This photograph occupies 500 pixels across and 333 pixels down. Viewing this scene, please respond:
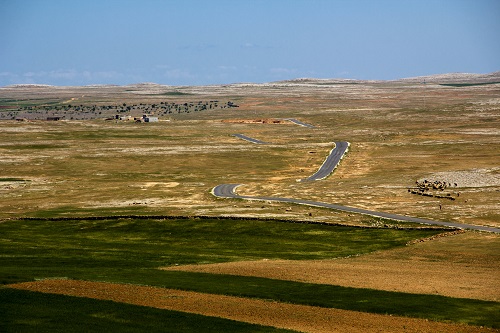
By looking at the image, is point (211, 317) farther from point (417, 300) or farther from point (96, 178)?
point (96, 178)

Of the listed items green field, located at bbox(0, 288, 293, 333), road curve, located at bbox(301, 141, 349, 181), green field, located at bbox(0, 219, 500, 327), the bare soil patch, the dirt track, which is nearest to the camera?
green field, located at bbox(0, 288, 293, 333)

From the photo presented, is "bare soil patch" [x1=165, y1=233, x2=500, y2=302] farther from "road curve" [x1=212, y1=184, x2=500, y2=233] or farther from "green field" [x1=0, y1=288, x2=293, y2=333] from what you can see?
"green field" [x1=0, y1=288, x2=293, y2=333]

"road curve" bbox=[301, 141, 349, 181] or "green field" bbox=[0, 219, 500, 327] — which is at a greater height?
"green field" bbox=[0, 219, 500, 327]

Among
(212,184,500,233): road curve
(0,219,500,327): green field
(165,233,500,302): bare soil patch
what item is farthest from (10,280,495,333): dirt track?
(212,184,500,233): road curve

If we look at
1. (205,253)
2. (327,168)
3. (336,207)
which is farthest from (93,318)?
(327,168)

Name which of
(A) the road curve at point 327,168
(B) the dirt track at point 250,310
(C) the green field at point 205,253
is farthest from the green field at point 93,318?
(A) the road curve at point 327,168

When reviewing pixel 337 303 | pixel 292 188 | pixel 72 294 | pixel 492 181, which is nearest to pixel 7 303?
pixel 72 294

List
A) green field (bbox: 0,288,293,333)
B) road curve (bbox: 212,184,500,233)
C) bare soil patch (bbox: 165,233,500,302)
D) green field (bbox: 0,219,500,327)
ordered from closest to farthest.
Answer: green field (bbox: 0,288,293,333) < green field (bbox: 0,219,500,327) < bare soil patch (bbox: 165,233,500,302) < road curve (bbox: 212,184,500,233)

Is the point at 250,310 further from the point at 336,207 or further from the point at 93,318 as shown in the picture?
the point at 336,207
